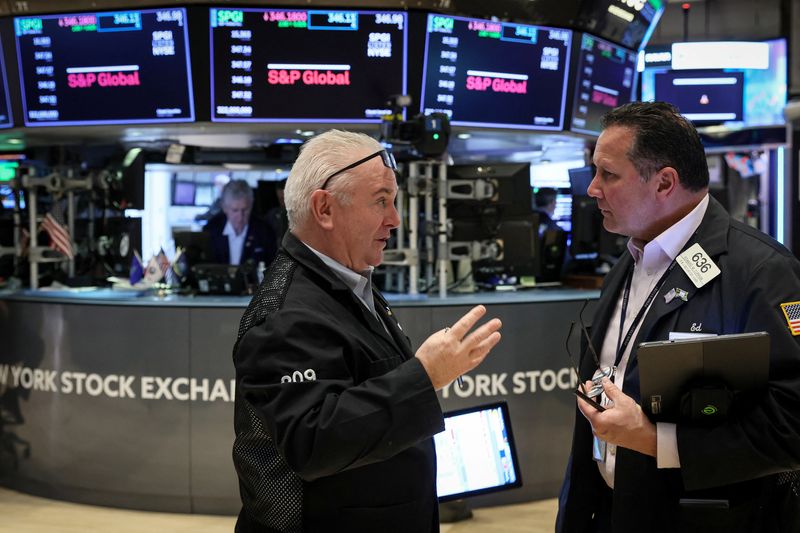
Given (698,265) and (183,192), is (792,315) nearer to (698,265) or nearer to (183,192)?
(698,265)

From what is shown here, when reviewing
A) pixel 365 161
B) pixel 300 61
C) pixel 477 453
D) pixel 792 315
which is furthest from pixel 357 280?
pixel 300 61

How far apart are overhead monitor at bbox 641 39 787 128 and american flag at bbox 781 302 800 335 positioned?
23.2 ft

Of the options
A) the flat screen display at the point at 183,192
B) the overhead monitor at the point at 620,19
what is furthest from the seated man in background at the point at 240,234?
the overhead monitor at the point at 620,19

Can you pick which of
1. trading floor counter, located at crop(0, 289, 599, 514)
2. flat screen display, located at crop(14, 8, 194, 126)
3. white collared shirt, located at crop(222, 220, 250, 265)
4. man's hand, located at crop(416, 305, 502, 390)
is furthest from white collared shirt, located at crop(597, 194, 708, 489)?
white collared shirt, located at crop(222, 220, 250, 265)

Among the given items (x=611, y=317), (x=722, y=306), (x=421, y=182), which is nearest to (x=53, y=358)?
(x=421, y=182)

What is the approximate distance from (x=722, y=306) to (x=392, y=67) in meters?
4.01

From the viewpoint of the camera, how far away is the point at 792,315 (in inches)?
70.3

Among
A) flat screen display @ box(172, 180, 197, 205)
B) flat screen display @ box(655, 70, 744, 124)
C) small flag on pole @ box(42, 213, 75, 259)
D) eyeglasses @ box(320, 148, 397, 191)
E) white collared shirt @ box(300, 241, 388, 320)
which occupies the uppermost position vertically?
flat screen display @ box(655, 70, 744, 124)

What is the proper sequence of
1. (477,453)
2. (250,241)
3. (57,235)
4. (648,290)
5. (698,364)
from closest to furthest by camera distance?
(698,364)
(648,290)
(477,453)
(57,235)
(250,241)

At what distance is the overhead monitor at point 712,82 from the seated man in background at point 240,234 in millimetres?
4287

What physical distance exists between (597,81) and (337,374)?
538cm

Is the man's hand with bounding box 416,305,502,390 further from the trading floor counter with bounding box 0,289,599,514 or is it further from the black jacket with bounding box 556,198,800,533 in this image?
the trading floor counter with bounding box 0,289,599,514

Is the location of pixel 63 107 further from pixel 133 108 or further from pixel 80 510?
pixel 80 510

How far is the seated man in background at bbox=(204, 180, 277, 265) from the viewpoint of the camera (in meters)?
6.58
